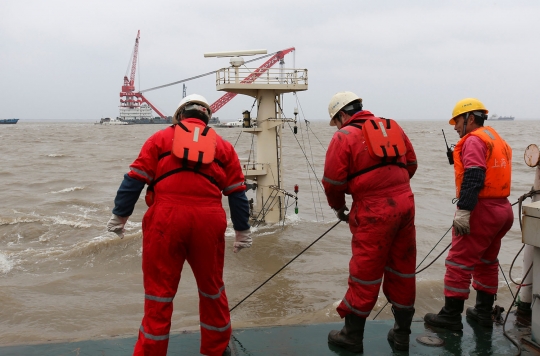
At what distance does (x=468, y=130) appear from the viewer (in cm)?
410

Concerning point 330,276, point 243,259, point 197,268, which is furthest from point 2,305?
point 197,268

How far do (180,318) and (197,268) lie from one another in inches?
198

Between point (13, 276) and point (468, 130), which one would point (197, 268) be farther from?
point (13, 276)

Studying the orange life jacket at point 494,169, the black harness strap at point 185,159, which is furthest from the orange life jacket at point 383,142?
the black harness strap at point 185,159

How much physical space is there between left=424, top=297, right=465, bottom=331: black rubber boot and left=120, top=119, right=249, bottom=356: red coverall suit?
2.03 metres

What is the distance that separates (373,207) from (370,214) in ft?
0.17

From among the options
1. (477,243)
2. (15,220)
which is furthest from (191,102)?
(15,220)

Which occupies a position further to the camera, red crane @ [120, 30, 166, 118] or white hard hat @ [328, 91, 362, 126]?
red crane @ [120, 30, 166, 118]

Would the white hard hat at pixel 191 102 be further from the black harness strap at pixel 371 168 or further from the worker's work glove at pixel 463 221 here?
the worker's work glove at pixel 463 221

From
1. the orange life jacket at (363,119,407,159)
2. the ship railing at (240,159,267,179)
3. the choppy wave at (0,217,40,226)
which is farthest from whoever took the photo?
the choppy wave at (0,217,40,226)

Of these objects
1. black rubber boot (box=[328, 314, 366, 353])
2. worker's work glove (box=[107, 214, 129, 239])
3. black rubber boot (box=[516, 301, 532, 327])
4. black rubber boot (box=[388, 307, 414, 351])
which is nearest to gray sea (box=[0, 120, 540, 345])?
worker's work glove (box=[107, 214, 129, 239])

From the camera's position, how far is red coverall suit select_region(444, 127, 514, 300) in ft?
12.4

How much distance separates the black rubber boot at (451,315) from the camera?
13.4ft

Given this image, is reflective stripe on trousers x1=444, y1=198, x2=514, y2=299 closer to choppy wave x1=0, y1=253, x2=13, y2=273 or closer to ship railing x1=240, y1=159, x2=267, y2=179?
choppy wave x1=0, y1=253, x2=13, y2=273
